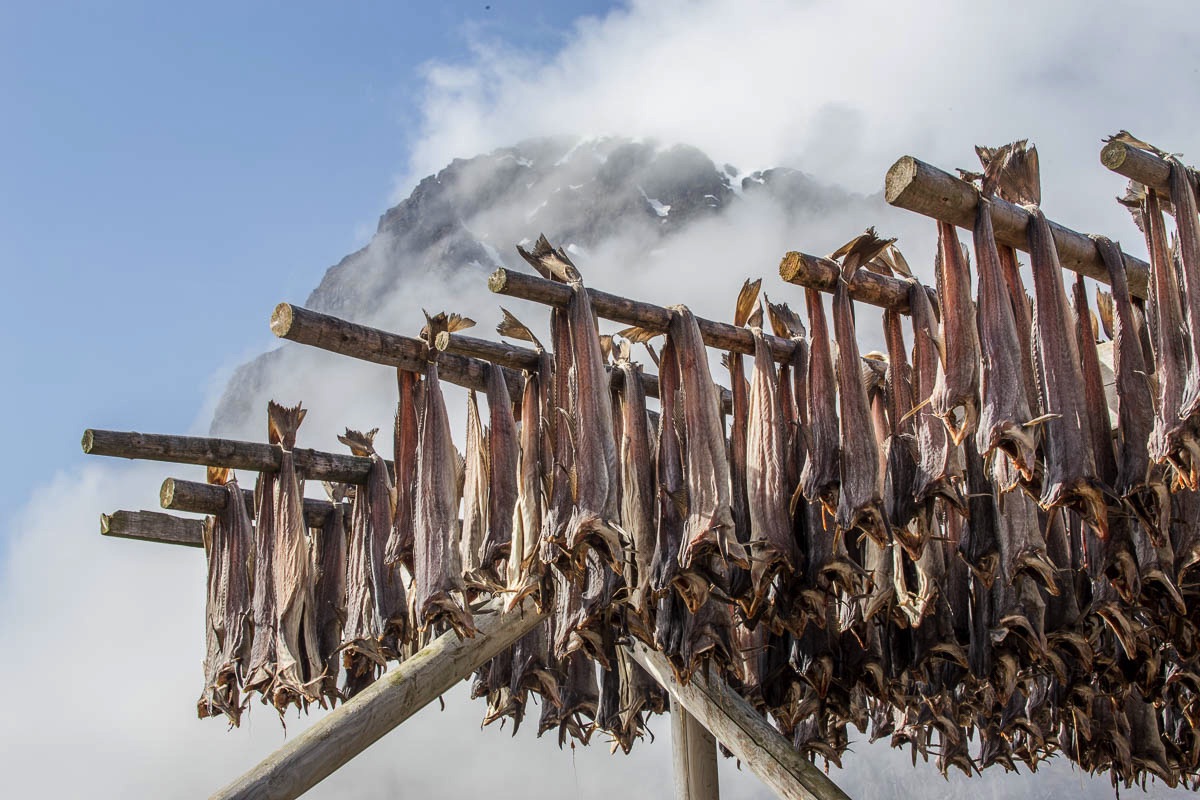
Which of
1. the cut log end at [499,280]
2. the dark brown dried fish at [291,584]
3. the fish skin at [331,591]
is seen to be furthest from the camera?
the fish skin at [331,591]

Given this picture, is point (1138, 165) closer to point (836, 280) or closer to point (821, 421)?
point (836, 280)

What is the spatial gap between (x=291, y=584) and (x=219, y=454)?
0.73 meters

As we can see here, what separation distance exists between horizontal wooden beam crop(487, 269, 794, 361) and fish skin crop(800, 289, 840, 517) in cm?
37

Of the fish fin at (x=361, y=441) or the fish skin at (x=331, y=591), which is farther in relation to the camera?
the fish skin at (x=331, y=591)

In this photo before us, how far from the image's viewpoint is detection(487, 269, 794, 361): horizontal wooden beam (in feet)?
14.4

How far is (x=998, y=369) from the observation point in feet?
12.6

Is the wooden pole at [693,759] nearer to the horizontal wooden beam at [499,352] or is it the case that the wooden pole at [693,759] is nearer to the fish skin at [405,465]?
the fish skin at [405,465]

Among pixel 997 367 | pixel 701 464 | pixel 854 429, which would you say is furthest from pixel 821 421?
pixel 997 367

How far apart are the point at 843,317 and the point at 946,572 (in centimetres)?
147

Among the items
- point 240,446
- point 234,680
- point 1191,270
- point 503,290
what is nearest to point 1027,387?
point 1191,270

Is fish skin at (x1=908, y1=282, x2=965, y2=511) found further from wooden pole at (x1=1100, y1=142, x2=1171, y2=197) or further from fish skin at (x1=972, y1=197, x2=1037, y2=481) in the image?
wooden pole at (x1=1100, y1=142, x2=1171, y2=197)

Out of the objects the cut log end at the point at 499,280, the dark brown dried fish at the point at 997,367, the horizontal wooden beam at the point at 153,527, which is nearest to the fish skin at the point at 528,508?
the cut log end at the point at 499,280

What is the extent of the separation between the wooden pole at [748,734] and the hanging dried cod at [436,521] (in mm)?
1335

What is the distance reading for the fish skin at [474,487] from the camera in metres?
5.30
